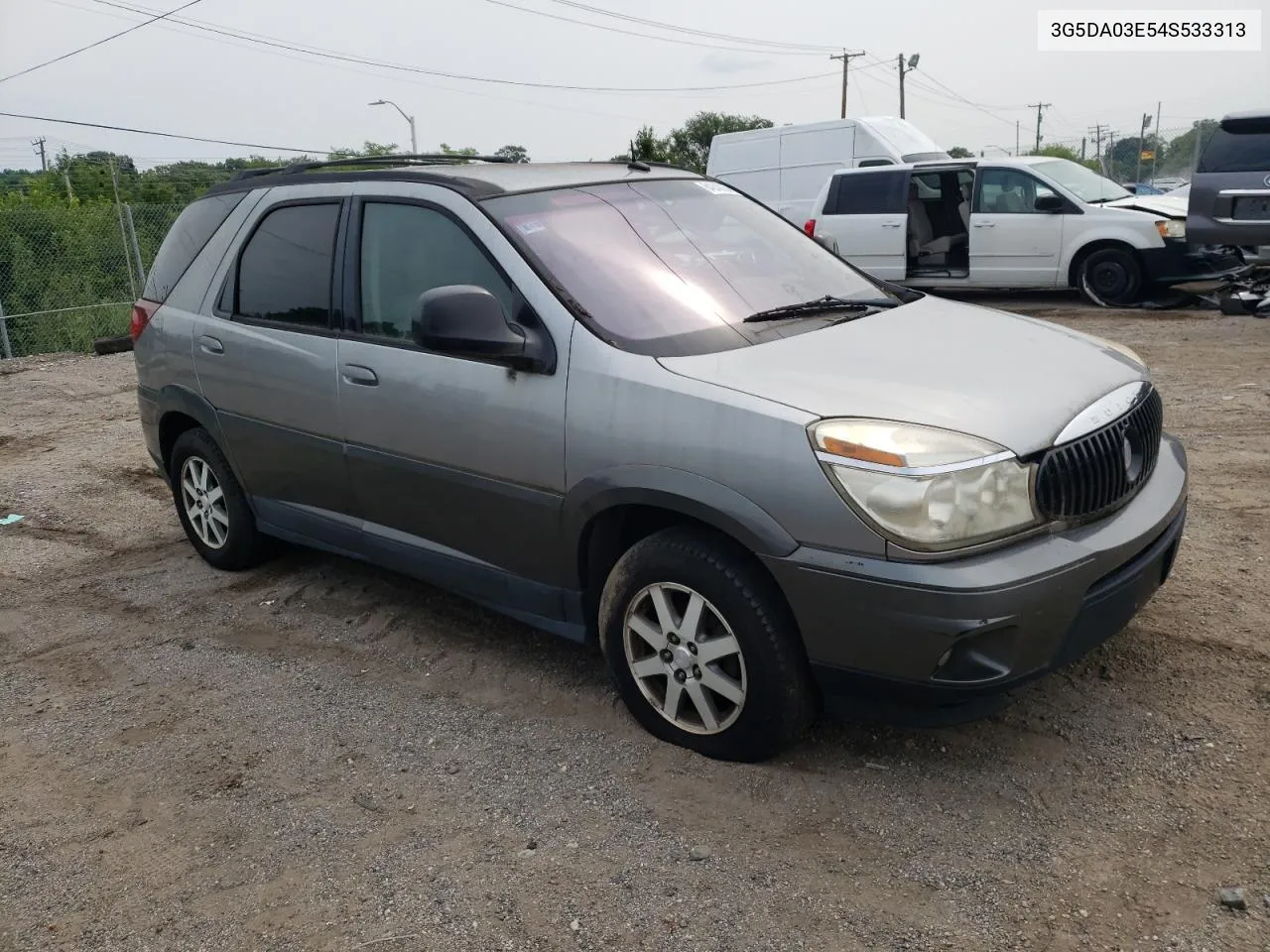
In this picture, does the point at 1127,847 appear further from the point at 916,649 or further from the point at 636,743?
the point at 636,743

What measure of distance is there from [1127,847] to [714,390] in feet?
5.31

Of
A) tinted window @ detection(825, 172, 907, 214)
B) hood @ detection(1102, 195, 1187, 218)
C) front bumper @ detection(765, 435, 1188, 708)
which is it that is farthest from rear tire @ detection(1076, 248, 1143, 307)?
front bumper @ detection(765, 435, 1188, 708)

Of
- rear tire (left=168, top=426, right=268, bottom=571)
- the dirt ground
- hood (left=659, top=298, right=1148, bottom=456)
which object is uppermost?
hood (left=659, top=298, right=1148, bottom=456)

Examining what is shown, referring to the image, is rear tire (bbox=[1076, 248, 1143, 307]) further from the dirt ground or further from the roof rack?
the roof rack

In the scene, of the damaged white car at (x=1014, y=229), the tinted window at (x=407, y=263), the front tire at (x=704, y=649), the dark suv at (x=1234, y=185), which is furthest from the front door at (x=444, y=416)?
the dark suv at (x=1234, y=185)

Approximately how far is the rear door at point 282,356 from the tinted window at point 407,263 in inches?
8.0

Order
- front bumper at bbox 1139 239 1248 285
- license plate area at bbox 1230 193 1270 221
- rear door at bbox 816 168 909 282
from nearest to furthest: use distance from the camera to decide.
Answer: license plate area at bbox 1230 193 1270 221 → front bumper at bbox 1139 239 1248 285 → rear door at bbox 816 168 909 282

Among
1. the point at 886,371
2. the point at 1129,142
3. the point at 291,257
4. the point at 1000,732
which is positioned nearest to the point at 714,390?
the point at 886,371

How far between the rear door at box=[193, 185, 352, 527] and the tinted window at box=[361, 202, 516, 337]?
0.67 feet

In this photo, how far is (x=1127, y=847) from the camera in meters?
2.77

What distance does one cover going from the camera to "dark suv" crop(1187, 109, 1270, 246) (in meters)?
9.85

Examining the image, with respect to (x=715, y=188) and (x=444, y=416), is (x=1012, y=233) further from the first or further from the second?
(x=444, y=416)

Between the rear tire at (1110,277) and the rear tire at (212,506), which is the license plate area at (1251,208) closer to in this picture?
the rear tire at (1110,277)

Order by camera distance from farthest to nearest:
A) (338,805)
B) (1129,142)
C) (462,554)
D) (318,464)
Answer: (1129,142)
(318,464)
(462,554)
(338,805)
